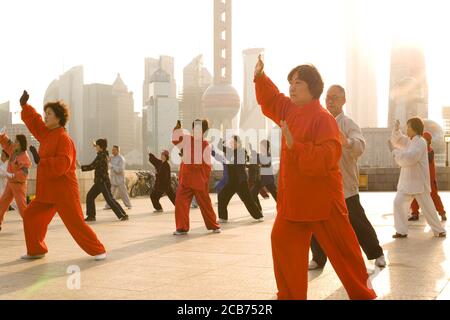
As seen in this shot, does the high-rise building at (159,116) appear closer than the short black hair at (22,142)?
No

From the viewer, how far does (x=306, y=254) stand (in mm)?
3686

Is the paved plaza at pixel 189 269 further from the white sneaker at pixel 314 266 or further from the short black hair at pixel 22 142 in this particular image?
the short black hair at pixel 22 142

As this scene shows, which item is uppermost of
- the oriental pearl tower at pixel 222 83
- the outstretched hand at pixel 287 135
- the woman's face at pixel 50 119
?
the oriental pearl tower at pixel 222 83

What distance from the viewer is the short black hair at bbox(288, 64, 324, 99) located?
379cm

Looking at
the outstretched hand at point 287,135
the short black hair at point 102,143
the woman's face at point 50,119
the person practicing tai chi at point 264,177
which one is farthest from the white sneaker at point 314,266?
the person practicing tai chi at point 264,177

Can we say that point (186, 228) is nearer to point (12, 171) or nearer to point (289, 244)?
point (12, 171)

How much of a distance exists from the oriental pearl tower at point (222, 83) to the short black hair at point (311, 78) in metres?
98.1

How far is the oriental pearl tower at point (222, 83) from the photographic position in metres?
100

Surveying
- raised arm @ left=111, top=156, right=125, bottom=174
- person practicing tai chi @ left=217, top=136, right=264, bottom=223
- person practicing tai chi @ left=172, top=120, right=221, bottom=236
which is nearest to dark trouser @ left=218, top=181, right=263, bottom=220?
person practicing tai chi @ left=217, top=136, right=264, bottom=223

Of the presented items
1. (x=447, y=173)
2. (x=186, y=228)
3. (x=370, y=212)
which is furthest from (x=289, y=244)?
(x=447, y=173)

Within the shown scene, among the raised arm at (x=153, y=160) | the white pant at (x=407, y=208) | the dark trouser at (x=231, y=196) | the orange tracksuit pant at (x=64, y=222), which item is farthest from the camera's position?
the raised arm at (x=153, y=160)

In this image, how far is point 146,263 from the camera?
6.21 meters

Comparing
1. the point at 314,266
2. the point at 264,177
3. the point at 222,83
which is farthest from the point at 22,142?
the point at 222,83
